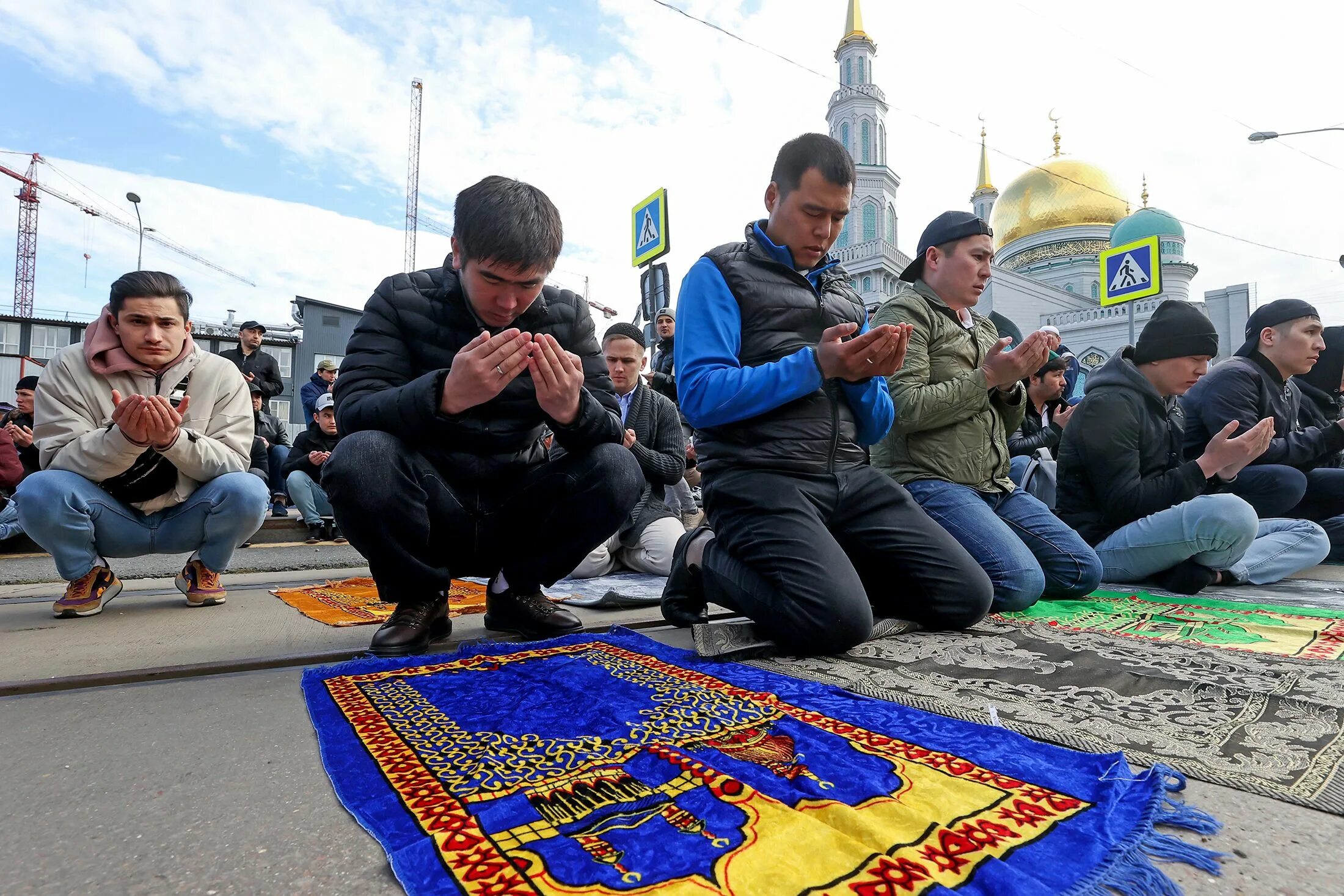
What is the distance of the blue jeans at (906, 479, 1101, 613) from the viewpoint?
2816 mm

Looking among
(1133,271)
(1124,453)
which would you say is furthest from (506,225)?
(1133,271)

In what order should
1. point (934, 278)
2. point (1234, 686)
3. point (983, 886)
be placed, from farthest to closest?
point (934, 278), point (1234, 686), point (983, 886)

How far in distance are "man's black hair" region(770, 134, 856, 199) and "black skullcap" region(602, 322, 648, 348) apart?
2.13 meters

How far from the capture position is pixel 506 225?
6.83 ft

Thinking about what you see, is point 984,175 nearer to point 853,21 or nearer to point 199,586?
point 853,21

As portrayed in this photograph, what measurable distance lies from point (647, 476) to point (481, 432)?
197 centimetres

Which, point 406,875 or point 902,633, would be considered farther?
point 902,633

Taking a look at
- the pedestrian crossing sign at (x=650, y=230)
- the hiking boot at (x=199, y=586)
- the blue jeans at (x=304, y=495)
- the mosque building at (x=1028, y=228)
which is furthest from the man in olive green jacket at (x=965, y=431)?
the mosque building at (x=1028, y=228)

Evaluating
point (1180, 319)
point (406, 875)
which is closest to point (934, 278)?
point (1180, 319)

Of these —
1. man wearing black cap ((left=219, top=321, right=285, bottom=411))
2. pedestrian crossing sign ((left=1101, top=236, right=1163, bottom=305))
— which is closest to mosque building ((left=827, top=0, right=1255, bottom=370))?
pedestrian crossing sign ((left=1101, top=236, right=1163, bottom=305))

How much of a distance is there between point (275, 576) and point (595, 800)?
446cm

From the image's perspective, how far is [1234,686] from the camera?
174 centimetres

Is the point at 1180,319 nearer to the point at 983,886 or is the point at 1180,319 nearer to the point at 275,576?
the point at 983,886

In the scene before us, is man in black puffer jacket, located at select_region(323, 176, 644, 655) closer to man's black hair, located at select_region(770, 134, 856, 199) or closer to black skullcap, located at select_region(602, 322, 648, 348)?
man's black hair, located at select_region(770, 134, 856, 199)
